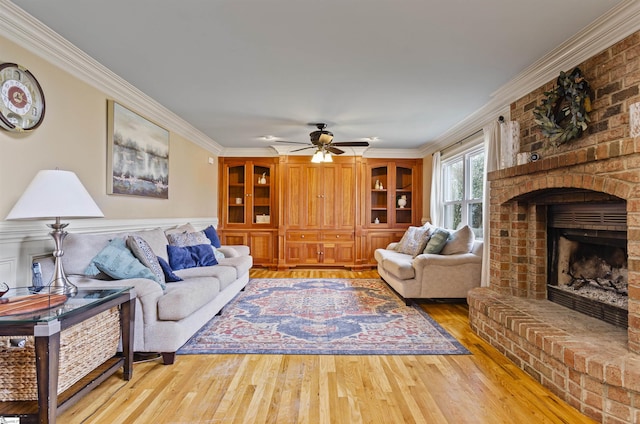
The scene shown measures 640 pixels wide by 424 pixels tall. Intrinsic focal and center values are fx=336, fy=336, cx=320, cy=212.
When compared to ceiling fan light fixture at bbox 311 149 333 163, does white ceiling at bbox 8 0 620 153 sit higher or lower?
higher

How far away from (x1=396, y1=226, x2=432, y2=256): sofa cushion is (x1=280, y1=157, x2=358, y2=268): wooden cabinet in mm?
Result: 1263

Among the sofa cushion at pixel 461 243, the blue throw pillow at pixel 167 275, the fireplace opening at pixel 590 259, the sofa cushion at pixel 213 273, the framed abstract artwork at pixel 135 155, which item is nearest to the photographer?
the fireplace opening at pixel 590 259

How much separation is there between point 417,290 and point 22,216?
3715mm

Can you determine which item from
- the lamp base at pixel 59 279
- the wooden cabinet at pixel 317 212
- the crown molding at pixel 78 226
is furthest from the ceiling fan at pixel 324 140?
the lamp base at pixel 59 279

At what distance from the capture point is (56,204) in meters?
2.03

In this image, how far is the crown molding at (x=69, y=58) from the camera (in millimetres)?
2164

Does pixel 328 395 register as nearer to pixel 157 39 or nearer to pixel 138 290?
pixel 138 290

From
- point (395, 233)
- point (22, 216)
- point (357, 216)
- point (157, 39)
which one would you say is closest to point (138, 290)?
point (22, 216)

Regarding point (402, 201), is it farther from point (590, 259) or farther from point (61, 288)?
point (61, 288)

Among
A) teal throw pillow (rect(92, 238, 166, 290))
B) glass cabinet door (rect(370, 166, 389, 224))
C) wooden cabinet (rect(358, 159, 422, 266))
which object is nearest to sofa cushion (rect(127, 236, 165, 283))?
teal throw pillow (rect(92, 238, 166, 290))

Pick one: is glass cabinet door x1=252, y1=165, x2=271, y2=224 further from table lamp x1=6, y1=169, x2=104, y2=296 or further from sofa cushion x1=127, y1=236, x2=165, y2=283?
table lamp x1=6, y1=169, x2=104, y2=296

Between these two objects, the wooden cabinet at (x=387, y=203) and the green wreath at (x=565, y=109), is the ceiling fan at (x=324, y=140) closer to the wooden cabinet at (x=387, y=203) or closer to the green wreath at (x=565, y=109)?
the wooden cabinet at (x=387, y=203)

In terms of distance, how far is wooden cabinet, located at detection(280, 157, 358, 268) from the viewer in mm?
6539

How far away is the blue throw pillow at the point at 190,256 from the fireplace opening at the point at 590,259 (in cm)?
360
